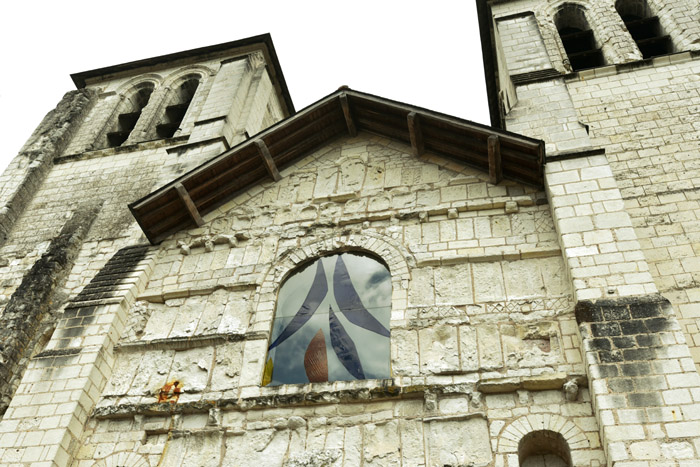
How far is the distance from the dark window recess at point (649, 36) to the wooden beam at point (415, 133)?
5.72 m

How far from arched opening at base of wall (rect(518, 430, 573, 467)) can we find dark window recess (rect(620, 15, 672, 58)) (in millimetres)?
8965

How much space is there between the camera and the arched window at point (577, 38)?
1225 centimetres

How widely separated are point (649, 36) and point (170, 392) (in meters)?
11.3

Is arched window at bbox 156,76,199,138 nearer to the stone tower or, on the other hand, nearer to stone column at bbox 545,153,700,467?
the stone tower

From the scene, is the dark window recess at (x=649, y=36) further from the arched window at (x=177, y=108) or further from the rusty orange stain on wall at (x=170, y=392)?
the rusty orange stain on wall at (x=170, y=392)

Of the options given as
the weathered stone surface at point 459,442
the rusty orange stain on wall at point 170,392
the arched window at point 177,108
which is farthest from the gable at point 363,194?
the arched window at point 177,108

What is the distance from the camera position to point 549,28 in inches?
512

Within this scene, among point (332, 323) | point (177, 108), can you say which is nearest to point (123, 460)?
point (332, 323)

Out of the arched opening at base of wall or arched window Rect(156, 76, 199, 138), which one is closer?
the arched opening at base of wall

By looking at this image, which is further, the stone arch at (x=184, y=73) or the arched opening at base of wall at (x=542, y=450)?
the stone arch at (x=184, y=73)

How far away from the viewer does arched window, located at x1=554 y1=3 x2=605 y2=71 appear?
40.2ft

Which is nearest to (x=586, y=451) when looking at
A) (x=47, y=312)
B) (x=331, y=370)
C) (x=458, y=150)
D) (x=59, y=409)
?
(x=331, y=370)

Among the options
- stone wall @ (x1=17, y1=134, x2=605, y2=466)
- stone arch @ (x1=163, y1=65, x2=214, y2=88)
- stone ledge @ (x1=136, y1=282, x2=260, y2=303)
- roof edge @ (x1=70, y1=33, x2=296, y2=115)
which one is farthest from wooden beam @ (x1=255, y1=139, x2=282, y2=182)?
roof edge @ (x1=70, y1=33, x2=296, y2=115)

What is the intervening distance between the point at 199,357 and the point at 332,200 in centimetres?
289
